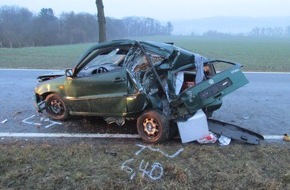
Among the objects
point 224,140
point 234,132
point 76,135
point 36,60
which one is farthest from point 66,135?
point 36,60

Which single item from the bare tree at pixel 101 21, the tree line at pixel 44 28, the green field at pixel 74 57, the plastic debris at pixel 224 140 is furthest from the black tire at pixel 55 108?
the tree line at pixel 44 28

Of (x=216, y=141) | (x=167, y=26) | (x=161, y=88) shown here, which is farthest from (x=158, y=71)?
(x=167, y=26)

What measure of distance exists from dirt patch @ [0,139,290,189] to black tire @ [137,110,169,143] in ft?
0.47

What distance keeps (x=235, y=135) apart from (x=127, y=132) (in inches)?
67.0

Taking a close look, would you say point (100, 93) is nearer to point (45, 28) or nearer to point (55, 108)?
point (55, 108)

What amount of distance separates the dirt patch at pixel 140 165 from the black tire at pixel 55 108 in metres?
0.95

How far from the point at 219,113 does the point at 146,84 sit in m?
2.34

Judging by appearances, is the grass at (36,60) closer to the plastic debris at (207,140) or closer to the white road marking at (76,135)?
the white road marking at (76,135)

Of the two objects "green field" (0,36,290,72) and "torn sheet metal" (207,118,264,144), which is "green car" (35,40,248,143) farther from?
"green field" (0,36,290,72)

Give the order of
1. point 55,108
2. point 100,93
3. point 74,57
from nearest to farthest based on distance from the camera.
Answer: point 100,93 < point 55,108 < point 74,57

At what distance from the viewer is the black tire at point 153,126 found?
193 inches

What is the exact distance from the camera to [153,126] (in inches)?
198

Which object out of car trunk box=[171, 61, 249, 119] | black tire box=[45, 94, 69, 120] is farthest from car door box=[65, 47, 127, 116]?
car trunk box=[171, 61, 249, 119]

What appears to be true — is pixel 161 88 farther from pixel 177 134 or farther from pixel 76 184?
pixel 76 184
